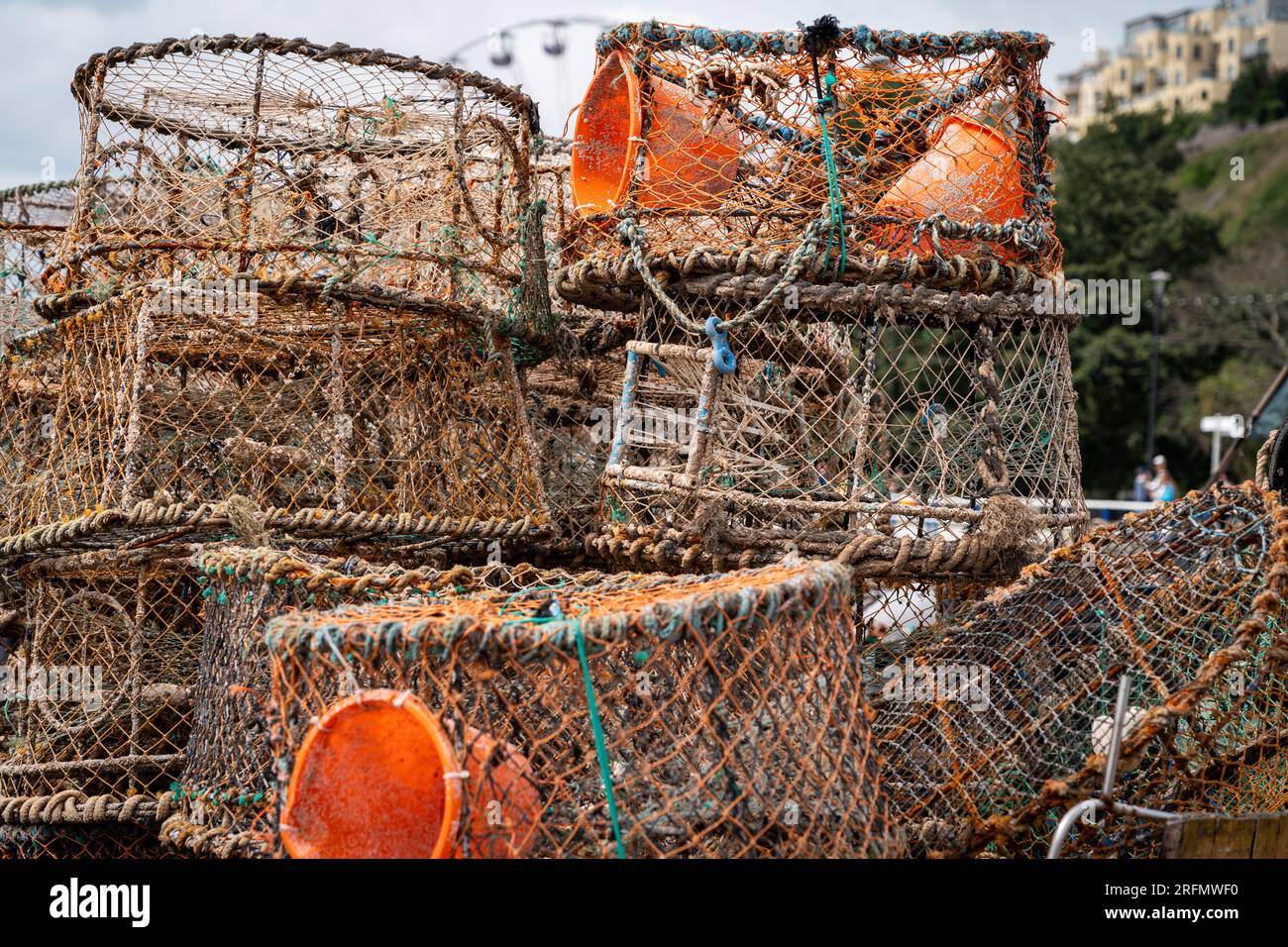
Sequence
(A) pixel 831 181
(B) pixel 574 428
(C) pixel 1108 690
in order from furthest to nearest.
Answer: (B) pixel 574 428, (A) pixel 831 181, (C) pixel 1108 690

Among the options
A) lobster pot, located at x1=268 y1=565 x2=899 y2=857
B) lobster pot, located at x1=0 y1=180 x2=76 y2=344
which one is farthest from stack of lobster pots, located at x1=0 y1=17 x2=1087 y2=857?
lobster pot, located at x1=0 y1=180 x2=76 y2=344

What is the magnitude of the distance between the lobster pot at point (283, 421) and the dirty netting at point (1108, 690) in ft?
4.74

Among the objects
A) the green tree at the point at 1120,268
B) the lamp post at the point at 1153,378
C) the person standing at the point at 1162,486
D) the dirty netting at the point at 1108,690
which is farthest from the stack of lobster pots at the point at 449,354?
the green tree at the point at 1120,268

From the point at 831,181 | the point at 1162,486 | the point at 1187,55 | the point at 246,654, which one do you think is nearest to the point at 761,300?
the point at 831,181

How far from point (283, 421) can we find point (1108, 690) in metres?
2.55

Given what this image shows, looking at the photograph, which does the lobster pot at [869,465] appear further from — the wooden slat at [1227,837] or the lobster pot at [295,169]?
the wooden slat at [1227,837]

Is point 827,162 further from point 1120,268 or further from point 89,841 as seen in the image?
point 1120,268

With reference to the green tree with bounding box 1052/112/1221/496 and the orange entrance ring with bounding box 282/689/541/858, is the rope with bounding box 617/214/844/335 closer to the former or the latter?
the orange entrance ring with bounding box 282/689/541/858

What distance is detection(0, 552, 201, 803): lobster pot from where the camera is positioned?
409 cm

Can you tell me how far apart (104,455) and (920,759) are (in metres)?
2.45

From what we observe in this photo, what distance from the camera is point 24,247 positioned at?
5684 millimetres

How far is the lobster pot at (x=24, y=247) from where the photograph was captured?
5.49 metres

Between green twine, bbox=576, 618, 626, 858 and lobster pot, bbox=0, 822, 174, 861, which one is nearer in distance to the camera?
green twine, bbox=576, 618, 626, 858

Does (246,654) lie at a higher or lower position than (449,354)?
lower
